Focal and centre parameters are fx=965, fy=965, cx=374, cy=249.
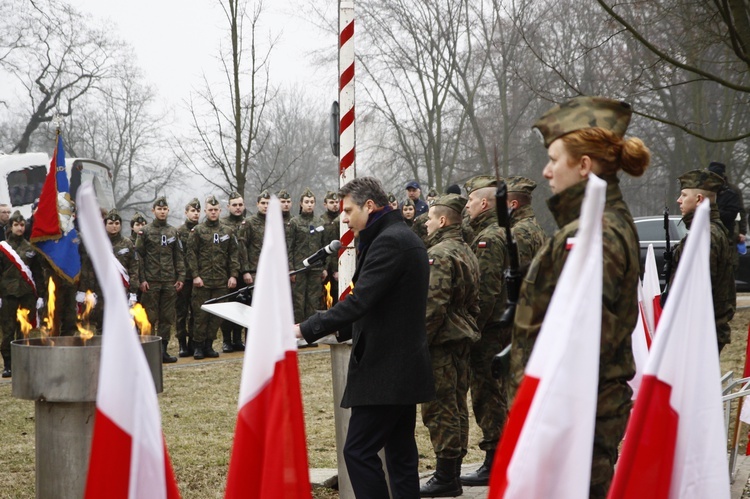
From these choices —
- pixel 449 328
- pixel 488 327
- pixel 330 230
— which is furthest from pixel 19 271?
pixel 449 328

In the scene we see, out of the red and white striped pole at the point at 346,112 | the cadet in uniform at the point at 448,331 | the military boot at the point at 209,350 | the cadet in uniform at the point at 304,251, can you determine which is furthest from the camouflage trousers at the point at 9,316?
the cadet in uniform at the point at 448,331

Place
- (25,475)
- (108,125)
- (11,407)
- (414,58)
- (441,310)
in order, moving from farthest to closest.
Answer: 1. (108,125)
2. (414,58)
3. (11,407)
4. (25,475)
5. (441,310)

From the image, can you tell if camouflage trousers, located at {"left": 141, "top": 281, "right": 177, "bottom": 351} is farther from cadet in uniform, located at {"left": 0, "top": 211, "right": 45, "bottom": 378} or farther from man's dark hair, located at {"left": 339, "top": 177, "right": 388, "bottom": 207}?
man's dark hair, located at {"left": 339, "top": 177, "right": 388, "bottom": 207}

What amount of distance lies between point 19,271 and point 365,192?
960 cm

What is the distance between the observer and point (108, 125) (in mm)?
49312

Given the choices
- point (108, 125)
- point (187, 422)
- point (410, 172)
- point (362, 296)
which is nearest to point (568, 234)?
point (362, 296)

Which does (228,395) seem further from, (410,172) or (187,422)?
(410,172)

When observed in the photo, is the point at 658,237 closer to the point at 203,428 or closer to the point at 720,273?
the point at 720,273

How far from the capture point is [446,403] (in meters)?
6.83

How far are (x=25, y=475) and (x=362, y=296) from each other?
4047 mm

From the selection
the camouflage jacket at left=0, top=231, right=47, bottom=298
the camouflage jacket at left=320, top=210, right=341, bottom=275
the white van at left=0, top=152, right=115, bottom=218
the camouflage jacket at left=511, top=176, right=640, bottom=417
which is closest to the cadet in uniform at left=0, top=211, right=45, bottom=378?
the camouflage jacket at left=0, top=231, right=47, bottom=298

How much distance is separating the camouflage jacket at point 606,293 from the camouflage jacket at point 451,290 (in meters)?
3.04

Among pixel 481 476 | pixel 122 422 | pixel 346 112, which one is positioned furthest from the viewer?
pixel 481 476

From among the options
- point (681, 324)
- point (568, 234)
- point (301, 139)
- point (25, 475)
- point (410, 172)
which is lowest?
point (25, 475)
